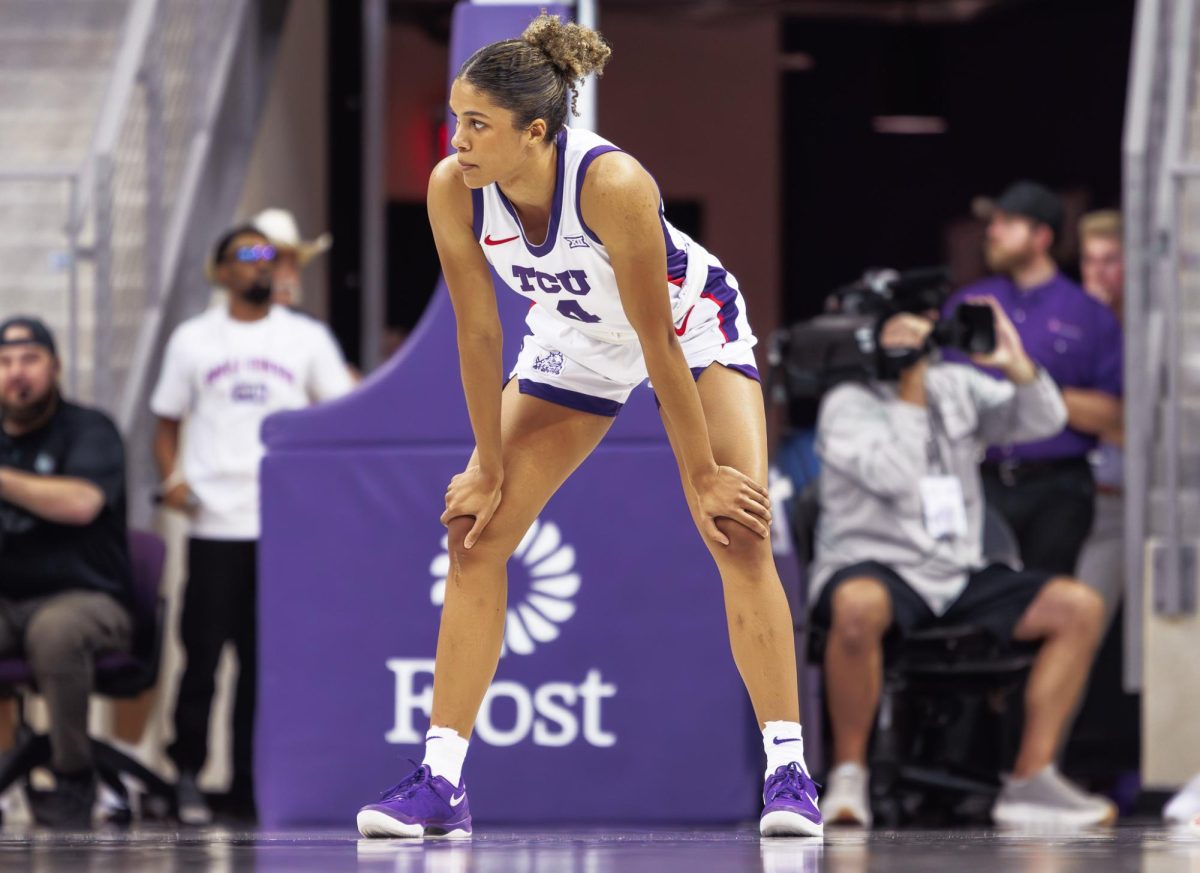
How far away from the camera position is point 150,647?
19.5 feet

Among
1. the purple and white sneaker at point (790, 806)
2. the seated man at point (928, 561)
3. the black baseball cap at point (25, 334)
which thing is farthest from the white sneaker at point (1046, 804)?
the black baseball cap at point (25, 334)

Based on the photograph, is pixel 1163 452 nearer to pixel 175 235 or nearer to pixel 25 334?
pixel 25 334

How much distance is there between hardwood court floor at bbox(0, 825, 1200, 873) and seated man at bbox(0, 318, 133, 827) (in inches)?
65.1

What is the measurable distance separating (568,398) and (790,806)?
2.72 feet

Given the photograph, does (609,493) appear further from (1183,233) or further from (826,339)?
(1183,233)

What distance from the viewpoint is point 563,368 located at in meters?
3.71

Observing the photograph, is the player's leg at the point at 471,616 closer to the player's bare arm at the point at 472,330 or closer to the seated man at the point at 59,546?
the player's bare arm at the point at 472,330

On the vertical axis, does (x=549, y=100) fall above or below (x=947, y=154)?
below

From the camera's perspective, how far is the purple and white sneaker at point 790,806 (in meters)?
3.53

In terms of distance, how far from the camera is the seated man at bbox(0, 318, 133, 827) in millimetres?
5566

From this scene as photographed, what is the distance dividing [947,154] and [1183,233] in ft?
19.2

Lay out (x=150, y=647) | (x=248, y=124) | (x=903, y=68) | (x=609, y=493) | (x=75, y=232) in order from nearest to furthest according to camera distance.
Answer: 1. (x=609, y=493)
2. (x=150, y=647)
3. (x=75, y=232)
4. (x=248, y=124)
5. (x=903, y=68)

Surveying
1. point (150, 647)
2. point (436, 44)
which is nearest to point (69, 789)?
point (150, 647)

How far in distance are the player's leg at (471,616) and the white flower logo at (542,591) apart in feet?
4.05
